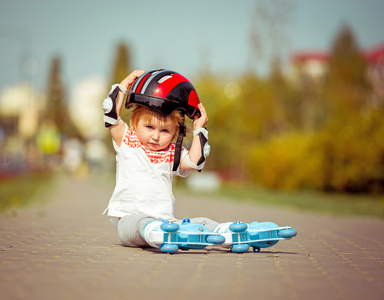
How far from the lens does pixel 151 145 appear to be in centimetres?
543

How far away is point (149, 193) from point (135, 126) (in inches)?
25.3

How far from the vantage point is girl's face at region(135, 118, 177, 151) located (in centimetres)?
539

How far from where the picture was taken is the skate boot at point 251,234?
187 inches

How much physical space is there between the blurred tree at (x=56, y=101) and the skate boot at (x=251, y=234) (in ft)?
367

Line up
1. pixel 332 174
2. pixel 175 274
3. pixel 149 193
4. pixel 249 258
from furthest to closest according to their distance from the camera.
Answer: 1. pixel 332 174
2. pixel 149 193
3. pixel 249 258
4. pixel 175 274

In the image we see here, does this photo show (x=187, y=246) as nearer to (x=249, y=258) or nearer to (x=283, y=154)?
(x=249, y=258)

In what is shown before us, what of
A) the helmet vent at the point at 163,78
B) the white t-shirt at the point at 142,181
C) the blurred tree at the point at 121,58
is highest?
Answer: the blurred tree at the point at 121,58

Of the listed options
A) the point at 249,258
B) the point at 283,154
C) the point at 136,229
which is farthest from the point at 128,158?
the point at 283,154

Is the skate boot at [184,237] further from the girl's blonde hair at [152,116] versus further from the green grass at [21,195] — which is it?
the green grass at [21,195]

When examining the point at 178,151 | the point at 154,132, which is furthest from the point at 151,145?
the point at 178,151

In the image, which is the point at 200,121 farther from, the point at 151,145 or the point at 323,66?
the point at 323,66

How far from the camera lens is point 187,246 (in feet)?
15.8

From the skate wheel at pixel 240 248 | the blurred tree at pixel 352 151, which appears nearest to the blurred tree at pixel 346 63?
the blurred tree at pixel 352 151

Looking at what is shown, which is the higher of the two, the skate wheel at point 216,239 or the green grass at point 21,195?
the skate wheel at point 216,239
